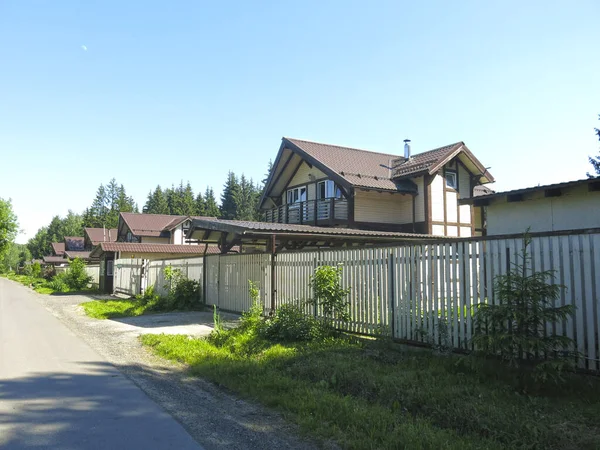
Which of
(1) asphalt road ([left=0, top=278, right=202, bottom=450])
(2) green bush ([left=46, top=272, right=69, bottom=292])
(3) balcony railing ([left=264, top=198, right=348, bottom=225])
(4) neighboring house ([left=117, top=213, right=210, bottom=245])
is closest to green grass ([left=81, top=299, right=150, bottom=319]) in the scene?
(1) asphalt road ([left=0, top=278, right=202, bottom=450])

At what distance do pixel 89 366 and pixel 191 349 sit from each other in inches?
81.2

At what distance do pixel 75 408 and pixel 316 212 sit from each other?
20646 mm

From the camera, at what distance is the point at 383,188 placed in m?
24.3

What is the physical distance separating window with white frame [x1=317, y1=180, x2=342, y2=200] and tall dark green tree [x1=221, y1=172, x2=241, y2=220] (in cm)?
6717

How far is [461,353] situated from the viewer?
744 centimetres

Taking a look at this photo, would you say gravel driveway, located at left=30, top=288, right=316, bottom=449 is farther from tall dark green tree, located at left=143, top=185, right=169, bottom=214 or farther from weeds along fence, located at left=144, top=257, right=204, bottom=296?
tall dark green tree, located at left=143, top=185, right=169, bottom=214

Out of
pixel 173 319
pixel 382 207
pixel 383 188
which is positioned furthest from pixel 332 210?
pixel 173 319

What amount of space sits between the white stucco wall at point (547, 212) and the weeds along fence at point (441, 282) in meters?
5.17

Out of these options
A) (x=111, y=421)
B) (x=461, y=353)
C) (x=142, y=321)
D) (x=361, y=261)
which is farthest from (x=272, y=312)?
(x=111, y=421)

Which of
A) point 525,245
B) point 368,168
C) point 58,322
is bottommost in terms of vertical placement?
point 58,322

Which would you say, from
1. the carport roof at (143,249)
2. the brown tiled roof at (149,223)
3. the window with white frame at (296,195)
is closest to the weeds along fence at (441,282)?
the window with white frame at (296,195)

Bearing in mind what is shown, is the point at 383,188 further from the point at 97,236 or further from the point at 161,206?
the point at 161,206

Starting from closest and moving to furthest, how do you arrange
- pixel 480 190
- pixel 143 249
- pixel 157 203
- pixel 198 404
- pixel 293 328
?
1. pixel 198 404
2. pixel 293 328
3. pixel 480 190
4. pixel 143 249
5. pixel 157 203

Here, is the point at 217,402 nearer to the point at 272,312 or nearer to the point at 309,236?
the point at 272,312
